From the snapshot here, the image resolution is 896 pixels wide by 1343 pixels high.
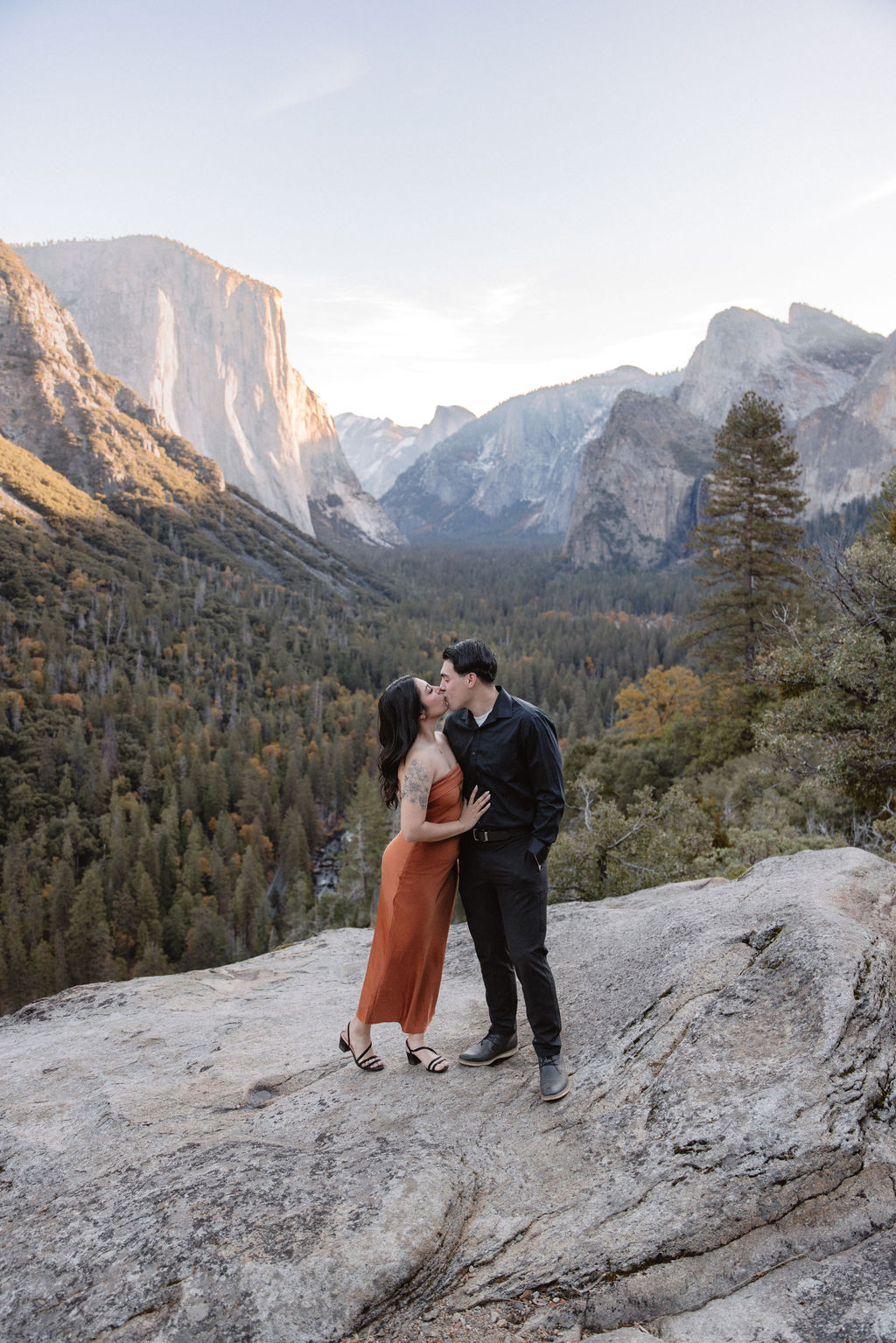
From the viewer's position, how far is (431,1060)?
204 inches

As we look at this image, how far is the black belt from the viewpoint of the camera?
4.84m

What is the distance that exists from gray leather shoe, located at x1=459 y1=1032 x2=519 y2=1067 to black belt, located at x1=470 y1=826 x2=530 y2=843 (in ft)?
5.02

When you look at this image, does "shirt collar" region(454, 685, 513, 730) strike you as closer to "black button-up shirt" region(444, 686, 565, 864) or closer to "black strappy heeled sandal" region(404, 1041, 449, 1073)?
"black button-up shirt" region(444, 686, 565, 864)

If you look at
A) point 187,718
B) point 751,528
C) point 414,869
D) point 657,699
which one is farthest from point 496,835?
point 187,718

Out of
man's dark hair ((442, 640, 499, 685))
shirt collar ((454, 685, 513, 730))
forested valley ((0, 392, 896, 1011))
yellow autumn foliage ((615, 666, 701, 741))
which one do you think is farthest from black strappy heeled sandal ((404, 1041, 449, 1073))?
yellow autumn foliage ((615, 666, 701, 741))

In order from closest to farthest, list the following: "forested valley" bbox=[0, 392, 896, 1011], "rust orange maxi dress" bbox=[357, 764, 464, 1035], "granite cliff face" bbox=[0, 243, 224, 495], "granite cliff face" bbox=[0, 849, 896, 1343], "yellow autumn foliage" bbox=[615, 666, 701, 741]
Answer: "granite cliff face" bbox=[0, 849, 896, 1343] < "rust orange maxi dress" bbox=[357, 764, 464, 1035] < "forested valley" bbox=[0, 392, 896, 1011] < "yellow autumn foliage" bbox=[615, 666, 701, 741] < "granite cliff face" bbox=[0, 243, 224, 495]

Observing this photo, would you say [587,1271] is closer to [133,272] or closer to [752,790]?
[752,790]

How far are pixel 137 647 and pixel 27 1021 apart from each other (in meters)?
101

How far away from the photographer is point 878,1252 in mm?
3230

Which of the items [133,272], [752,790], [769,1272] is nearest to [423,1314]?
[769,1272]

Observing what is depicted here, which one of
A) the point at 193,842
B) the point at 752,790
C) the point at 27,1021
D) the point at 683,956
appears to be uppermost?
the point at 683,956

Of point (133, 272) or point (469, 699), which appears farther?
point (133, 272)

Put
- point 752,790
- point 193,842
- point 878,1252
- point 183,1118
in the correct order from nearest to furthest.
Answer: point 878,1252 < point 183,1118 < point 752,790 < point 193,842

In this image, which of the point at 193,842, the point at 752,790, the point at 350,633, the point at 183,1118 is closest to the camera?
the point at 183,1118
